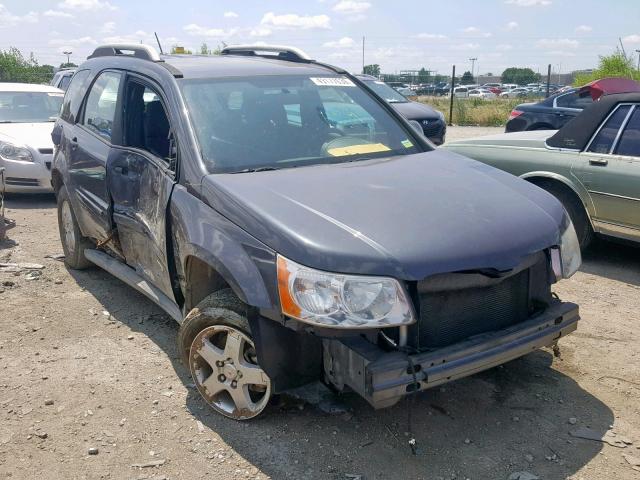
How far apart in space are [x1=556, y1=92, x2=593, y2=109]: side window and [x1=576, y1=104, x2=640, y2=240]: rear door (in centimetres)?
628

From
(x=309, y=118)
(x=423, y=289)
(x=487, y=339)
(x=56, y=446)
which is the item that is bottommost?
(x=56, y=446)

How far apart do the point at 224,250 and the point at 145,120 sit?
5.66ft

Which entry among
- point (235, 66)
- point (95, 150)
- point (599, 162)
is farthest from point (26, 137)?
point (599, 162)

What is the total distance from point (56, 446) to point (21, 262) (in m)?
3.46

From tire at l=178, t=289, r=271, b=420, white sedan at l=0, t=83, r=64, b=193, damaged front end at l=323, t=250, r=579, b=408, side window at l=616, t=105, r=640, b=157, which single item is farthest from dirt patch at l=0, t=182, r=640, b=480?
white sedan at l=0, t=83, r=64, b=193

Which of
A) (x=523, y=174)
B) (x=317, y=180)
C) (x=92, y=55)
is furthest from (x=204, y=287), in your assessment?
(x=523, y=174)

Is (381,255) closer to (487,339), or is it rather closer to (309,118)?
(487,339)

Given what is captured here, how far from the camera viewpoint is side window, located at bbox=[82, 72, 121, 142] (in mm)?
4914

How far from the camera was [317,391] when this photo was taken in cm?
333

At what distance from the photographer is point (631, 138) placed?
577cm

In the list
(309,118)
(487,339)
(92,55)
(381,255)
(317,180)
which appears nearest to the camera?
(381,255)

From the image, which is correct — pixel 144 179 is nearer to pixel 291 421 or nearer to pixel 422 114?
pixel 291 421

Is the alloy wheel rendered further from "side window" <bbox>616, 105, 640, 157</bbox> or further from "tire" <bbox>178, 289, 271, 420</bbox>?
"side window" <bbox>616, 105, 640, 157</bbox>

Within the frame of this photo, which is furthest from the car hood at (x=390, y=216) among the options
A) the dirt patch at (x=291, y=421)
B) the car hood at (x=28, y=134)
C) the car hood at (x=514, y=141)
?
the car hood at (x=28, y=134)
